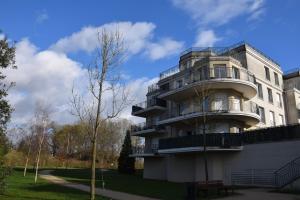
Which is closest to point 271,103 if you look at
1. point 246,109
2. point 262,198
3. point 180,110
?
point 246,109

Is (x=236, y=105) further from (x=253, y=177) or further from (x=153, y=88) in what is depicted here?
(x=153, y=88)

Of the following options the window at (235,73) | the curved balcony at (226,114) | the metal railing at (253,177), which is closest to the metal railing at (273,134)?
the curved balcony at (226,114)

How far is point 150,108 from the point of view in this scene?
39.0 metres

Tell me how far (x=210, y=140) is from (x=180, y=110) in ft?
26.8

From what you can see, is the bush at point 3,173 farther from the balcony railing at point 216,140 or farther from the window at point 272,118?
the window at point 272,118

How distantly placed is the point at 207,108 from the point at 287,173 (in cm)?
934

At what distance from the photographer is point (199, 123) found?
30547 mm

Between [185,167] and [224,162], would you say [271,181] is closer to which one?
[224,162]

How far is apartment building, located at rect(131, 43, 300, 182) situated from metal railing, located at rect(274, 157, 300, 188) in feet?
14.4

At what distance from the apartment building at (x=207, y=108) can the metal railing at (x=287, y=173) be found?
4385mm

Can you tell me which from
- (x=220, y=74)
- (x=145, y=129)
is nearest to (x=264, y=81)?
(x=220, y=74)

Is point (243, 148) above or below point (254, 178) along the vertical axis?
above

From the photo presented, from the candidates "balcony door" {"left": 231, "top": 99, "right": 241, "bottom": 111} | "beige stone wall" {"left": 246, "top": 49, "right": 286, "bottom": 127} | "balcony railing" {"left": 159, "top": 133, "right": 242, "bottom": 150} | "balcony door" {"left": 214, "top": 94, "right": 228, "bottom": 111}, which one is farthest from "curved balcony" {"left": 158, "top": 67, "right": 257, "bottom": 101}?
"balcony railing" {"left": 159, "top": 133, "right": 242, "bottom": 150}

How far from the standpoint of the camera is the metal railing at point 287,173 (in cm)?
2155
